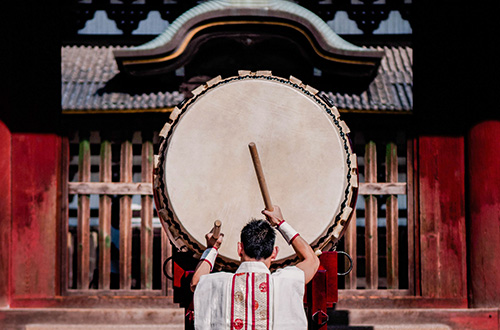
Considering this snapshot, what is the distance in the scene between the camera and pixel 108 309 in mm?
6285

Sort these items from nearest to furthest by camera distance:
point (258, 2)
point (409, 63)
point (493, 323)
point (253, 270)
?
point (253, 270) → point (493, 323) → point (258, 2) → point (409, 63)

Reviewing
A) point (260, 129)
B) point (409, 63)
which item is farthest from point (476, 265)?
point (260, 129)

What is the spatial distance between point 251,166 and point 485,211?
3.00 metres

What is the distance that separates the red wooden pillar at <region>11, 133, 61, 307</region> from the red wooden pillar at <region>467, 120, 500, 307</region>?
3172 millimetres

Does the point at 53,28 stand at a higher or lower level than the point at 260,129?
higher

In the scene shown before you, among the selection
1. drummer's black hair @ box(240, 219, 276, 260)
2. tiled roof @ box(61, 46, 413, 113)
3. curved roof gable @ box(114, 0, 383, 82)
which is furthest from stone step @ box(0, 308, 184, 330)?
drummer's black hair @ box(240, 219, 276, 260)

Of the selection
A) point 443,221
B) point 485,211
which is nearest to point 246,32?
point 443,221

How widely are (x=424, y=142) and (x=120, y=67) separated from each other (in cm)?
243

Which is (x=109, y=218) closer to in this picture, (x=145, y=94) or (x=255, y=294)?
(x=145, y=94)

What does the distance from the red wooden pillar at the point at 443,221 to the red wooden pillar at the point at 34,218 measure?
282 centimetres

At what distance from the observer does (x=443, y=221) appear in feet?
21.0

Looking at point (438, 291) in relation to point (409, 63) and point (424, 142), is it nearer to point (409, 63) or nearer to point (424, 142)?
point (424, 142)

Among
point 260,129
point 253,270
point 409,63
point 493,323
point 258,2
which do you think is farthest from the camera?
point 409,63

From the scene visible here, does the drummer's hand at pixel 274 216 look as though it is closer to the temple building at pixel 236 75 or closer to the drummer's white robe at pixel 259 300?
the drummer's white robe at pixel 259 300
